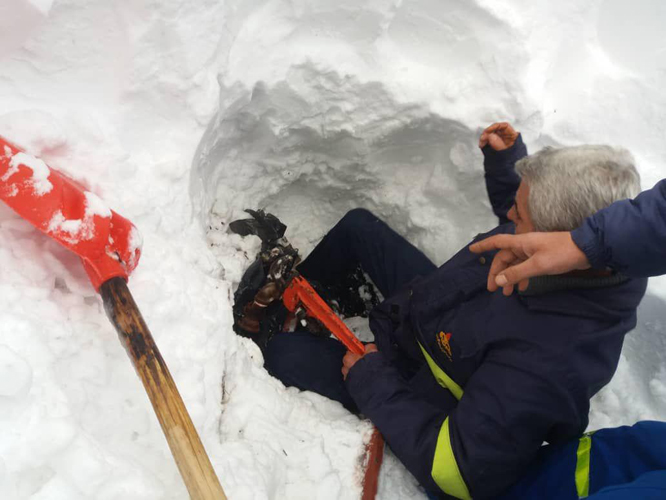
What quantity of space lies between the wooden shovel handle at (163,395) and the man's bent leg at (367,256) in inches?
47.4

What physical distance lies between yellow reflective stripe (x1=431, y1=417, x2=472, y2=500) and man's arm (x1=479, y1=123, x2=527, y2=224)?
0.88m

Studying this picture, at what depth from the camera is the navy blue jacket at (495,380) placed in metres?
1.10

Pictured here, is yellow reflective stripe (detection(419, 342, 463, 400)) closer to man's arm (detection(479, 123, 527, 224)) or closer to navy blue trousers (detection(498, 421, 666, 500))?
navy blue trousers (detection(498, 421, 666, 500))

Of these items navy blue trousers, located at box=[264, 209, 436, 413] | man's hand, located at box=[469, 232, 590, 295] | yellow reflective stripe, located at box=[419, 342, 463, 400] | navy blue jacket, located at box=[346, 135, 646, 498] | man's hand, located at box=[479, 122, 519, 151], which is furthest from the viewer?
navy blue trousers, located at box=[264, 209, 436, 413]

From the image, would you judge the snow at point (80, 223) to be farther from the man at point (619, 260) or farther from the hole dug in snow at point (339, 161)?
the man at point (619, 260)

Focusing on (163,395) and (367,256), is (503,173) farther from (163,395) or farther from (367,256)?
(163,395)

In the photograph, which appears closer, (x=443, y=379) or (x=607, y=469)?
(x=607, y=469)

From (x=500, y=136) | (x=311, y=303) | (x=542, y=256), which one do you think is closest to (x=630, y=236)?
(x=542, y=256)

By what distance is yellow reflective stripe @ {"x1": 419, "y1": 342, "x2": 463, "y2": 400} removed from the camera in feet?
4.74

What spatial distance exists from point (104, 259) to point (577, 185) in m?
1.04

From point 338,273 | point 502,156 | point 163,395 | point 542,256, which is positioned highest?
point 542,256

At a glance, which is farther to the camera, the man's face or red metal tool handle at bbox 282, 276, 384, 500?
red metal tool handle at bbox 282, 276, 384, 500

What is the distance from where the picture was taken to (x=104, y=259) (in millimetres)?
987

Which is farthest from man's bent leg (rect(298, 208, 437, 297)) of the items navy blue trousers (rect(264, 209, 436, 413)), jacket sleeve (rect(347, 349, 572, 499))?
jacket sleeve (rect(347, 349, 572, 499))
